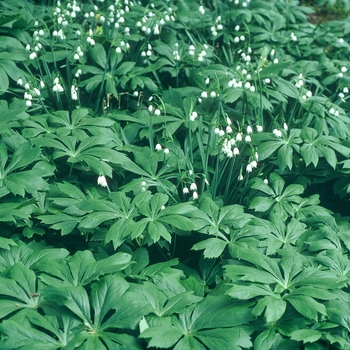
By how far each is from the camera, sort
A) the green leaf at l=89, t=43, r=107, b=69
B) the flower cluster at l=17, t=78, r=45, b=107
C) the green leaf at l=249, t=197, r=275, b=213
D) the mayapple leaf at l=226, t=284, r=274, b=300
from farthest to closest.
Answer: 1. the green leaf at l=89, t=43, r=107, b=69
2. the flower cluster at l=17, t=78, r=45, b=107
3. the green leaf at l=249, t=197, r=275, b=213
4. the mayapple leaf at l=226, t=284, r=274, b=300

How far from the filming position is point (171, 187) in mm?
3324

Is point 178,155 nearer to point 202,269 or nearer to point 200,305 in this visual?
point 202,269

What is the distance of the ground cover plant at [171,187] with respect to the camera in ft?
8.06

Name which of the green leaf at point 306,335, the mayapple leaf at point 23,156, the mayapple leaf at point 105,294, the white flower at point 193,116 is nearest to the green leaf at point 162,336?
the mayapple leaf at point 105,294

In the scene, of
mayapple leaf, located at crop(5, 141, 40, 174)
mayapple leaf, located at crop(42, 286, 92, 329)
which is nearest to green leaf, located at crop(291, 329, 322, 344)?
mayapple leaf, located at crop(42, 286, 92, 329)

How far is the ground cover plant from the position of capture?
2.46 meters

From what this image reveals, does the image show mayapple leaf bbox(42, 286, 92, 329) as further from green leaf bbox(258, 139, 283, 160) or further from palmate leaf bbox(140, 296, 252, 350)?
green leaf bbox(258, 139, 283, 160)

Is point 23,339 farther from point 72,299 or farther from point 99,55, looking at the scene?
point 99,55

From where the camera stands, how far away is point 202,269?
2992 mm

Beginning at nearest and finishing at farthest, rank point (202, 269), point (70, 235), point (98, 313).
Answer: point (98, 313) < point (202, 269) < point (70, 235)

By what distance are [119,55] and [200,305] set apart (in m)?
2.38

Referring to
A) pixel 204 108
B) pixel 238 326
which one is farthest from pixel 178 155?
pixel 238 326

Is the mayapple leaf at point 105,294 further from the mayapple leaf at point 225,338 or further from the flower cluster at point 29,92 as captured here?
the flower cluster at point 29,92

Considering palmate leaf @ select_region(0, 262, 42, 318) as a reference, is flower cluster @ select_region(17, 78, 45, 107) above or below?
above
